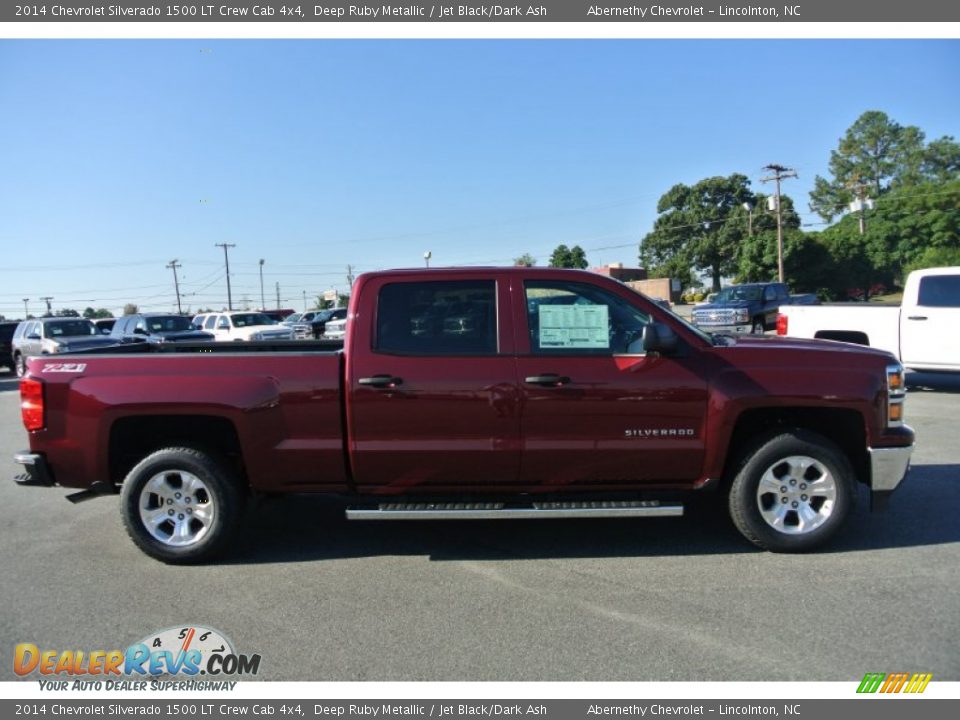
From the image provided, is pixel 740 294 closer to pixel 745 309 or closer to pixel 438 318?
pixel 745 309

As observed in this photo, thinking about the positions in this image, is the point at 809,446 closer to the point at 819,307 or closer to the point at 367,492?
the point at 367,492

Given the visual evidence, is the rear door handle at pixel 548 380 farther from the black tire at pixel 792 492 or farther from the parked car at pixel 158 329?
the parked car at pixel 158 329

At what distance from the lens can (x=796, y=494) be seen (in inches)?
178

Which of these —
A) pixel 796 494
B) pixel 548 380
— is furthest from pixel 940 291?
pixel 548 380

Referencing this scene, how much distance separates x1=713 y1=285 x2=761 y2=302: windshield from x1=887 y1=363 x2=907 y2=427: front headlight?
20550 mm

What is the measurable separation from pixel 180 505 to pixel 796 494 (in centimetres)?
413

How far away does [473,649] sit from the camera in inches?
134

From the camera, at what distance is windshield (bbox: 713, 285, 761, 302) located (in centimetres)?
2420

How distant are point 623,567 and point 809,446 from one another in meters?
1.45

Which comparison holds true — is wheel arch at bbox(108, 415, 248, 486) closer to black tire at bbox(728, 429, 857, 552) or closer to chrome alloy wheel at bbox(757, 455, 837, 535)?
black tire at bbox(728, 429, 857, 552)

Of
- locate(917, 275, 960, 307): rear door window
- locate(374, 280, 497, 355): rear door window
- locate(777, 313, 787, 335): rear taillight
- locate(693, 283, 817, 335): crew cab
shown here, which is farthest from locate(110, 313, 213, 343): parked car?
locate(917, 275, 960, 307): rear door window
